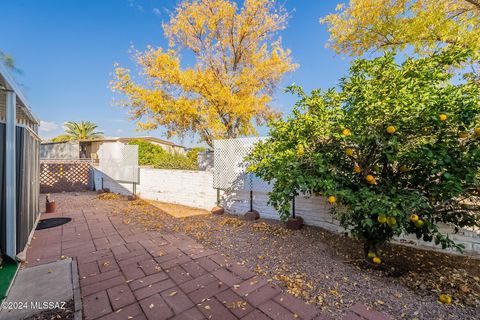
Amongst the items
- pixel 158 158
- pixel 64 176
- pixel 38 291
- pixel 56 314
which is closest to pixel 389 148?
pixel 56 314

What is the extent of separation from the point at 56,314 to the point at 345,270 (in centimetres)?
294

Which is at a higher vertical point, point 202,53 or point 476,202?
point 202,53

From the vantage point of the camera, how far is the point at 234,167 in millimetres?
5258

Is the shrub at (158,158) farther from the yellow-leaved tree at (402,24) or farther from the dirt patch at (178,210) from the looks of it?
the yellow-leaved tree at (402,24)

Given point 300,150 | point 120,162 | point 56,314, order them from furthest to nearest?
point 120,162
point 300,150
point 56,314

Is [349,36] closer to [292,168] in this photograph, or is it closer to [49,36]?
[292,168]

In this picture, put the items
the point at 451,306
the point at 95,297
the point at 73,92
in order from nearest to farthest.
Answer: the point at 451,306 < the point at 95,297 < the point at 73,92

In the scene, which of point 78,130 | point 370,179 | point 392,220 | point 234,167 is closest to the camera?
point 392,220

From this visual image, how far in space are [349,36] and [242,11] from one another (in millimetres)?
4586

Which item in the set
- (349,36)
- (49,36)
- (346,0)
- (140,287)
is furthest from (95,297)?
(49,36)

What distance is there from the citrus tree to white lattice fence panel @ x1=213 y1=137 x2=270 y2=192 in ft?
6.36

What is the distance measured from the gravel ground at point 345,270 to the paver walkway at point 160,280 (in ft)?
0.91

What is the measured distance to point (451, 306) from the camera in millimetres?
1908

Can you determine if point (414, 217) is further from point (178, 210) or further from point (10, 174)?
point (178, 210)
